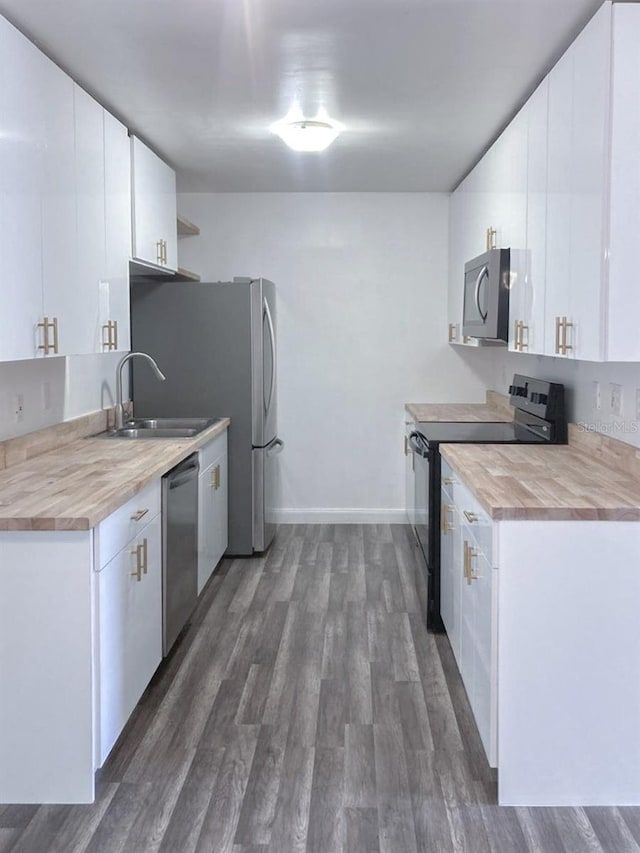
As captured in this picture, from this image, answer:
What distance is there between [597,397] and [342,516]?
9.29 ft

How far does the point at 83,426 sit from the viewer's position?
4.06 meters

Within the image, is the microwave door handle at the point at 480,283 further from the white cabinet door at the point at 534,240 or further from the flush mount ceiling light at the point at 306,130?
the flush mount ceiling light at the point at 306,130

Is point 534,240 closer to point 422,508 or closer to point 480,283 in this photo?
point 480,283

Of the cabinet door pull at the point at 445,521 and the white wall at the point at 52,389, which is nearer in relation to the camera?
the white wall at the point at 52,389

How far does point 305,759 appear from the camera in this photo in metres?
2.66

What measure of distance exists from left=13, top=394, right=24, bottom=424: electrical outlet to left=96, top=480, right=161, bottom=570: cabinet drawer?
64cm

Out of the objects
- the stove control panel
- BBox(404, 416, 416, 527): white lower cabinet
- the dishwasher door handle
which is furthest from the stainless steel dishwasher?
the stove control panel

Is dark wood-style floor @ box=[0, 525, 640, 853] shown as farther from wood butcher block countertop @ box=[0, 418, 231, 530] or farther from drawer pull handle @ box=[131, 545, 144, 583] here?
wood butcher block countertop @ box=[0, 418, 231, 530]

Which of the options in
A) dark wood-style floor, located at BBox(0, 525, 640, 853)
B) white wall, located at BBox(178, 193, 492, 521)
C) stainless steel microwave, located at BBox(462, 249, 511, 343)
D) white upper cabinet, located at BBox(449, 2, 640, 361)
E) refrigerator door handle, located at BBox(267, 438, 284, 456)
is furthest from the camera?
white wall, located at BBox(178, 193, 492, 521)

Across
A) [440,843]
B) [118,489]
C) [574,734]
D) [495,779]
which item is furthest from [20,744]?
[574,734]

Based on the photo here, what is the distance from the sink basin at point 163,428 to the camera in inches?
173

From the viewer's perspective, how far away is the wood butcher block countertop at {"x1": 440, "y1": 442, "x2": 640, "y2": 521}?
234 cm

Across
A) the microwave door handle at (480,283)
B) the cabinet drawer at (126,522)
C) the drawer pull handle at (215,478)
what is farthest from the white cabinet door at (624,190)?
the drawer pull handle at (215,478)

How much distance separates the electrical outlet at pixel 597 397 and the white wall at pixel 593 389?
12 millimetres
